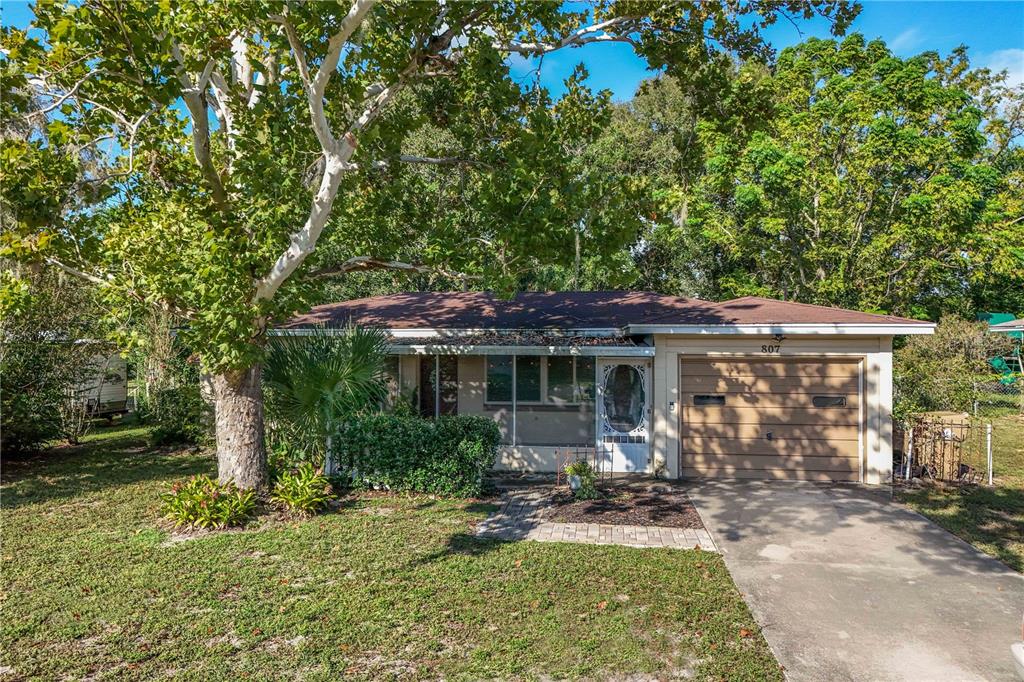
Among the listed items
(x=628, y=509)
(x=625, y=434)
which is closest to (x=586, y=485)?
(x=628, y=509)

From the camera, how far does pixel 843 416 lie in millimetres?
10664

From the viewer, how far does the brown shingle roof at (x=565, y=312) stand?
10.9m

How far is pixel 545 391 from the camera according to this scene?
12.6 metres

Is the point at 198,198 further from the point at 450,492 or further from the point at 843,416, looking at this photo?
the point at 843,416

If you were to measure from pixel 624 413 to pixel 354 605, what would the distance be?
23.0 ft

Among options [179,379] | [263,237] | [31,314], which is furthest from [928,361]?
[31,314]

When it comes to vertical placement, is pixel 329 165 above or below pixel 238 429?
above

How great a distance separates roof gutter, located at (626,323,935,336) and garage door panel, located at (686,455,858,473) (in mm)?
2292

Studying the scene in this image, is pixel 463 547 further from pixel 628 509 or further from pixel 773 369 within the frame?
pixel 773 369

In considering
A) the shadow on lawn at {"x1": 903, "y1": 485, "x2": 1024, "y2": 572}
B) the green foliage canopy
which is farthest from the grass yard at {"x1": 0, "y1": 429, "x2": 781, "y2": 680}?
the shadow on lawn at {"x1": 903, "y1": 485, "x2": 1024, "y2": 572}

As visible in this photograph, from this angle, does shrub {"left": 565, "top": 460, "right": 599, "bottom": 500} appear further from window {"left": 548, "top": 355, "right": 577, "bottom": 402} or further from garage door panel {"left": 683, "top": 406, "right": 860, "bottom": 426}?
window {"left": 548, "top": 355, "right": 577, "bottom": 402}

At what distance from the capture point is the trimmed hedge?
931 cm

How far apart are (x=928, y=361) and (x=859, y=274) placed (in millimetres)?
4682

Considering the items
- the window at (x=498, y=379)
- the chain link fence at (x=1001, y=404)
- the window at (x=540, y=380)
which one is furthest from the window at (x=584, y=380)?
the chain link fence at (x=1001, y=404)
